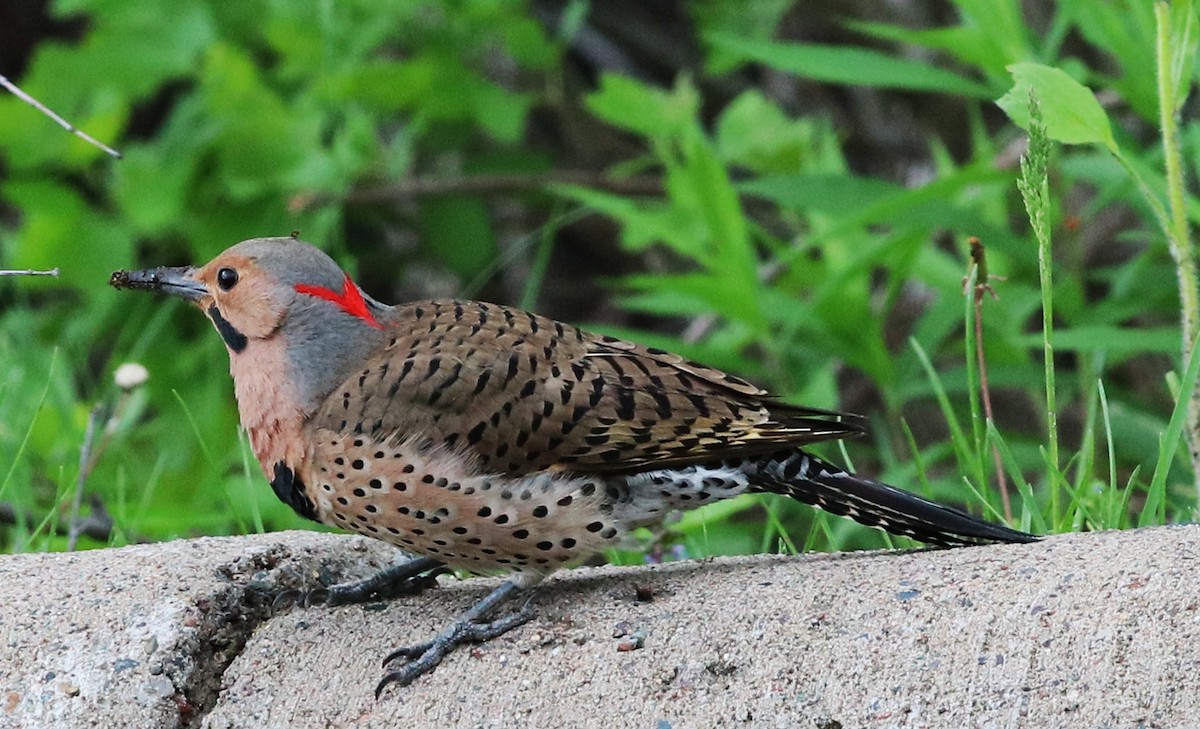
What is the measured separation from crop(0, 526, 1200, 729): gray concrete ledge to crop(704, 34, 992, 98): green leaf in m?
2.54

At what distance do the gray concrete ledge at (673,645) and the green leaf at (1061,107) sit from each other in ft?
2.90

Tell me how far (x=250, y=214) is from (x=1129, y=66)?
151 inches

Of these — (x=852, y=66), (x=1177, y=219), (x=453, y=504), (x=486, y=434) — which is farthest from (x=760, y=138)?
(x=453, y=504)

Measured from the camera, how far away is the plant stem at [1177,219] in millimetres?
3504

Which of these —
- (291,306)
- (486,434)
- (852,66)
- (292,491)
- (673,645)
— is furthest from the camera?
(852,66)

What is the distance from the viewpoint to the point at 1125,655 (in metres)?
2.61

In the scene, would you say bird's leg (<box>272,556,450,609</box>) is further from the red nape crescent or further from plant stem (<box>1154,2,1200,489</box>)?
plant stem (<box>1154,2,1200,489</box>)

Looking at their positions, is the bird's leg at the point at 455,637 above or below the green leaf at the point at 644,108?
below

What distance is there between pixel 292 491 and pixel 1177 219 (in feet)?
6.69

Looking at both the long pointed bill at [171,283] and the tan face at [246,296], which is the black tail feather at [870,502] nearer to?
the tan face at [246,296]

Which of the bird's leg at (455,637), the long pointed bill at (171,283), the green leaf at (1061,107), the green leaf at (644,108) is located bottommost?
the bird's leg at (455,637)

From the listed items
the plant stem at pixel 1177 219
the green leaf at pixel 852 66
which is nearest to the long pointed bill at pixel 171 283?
the plant stem at pixel 1177 219

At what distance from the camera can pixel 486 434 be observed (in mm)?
3340

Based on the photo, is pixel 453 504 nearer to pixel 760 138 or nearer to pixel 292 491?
pixel 292 491
